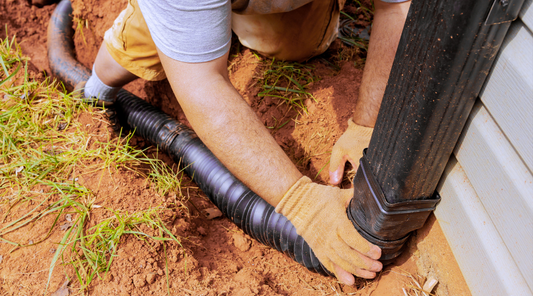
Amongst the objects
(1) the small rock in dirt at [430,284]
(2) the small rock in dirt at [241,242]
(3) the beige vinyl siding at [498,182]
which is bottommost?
(2) the small rock in dirt at [241,242]

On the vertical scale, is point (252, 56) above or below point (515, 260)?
below

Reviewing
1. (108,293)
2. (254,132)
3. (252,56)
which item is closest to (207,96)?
(254,132)

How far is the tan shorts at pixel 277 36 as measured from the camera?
7.26 feet

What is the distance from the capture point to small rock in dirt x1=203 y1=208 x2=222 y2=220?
2150 millimetres

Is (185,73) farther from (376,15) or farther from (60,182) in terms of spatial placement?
(376,15)

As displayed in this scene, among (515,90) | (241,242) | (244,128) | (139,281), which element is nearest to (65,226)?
(139,281)

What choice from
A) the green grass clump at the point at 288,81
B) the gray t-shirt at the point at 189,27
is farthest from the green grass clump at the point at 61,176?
the green grass clump at the point at 288,81

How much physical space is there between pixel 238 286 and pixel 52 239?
0.93m

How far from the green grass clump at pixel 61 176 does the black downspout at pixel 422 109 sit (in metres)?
0.98

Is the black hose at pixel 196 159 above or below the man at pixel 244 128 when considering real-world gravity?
below

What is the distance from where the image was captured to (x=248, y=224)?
6.16 feet

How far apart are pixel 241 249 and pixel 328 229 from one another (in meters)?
0.64

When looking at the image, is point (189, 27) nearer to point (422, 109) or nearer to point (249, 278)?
point (422, 109)

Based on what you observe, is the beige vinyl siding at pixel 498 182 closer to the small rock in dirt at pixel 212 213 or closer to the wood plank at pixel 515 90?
the wood plank at pixel 515 90
